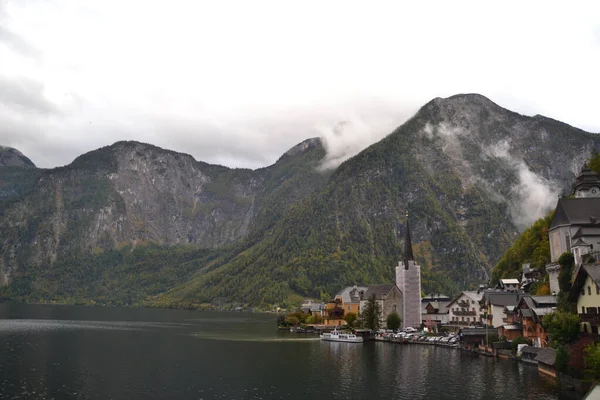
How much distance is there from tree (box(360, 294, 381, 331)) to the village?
691 mm

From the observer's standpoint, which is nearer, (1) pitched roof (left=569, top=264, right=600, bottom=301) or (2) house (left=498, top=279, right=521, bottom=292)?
(1) pitched roof (left=569, top=264, right=600, bottom=301)

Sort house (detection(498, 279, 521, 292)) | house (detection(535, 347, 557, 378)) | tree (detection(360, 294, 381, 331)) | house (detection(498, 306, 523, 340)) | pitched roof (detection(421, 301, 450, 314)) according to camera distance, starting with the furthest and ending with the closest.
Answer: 1. pitched roof (detection(421, 301, 450, 314))
2. tree (detection(360, 294, 381, 331))
3. house (detection(498, 279, 521, 292))
4. house (detection(498, 306, 523, 340))
5. house (detection(535, 347, 557, 378))

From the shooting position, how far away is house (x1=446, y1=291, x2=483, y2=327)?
152m

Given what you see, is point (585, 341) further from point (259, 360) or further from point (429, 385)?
point (259, 360)

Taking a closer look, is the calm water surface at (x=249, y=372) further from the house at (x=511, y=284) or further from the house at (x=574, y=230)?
the house at (x=511, y=284)

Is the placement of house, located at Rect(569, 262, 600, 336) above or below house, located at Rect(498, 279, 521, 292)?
below

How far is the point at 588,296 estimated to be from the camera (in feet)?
247

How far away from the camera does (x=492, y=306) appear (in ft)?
413

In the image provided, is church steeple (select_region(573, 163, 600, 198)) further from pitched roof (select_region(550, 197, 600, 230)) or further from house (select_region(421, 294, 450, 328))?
house (select_region(421, 294, 450, 328))

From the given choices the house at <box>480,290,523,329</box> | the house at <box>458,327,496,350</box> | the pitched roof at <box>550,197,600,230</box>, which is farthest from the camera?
the house at <box>480,290,523,329</box>

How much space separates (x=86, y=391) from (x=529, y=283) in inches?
4354

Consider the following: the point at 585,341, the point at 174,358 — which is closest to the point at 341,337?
the point at 174,358

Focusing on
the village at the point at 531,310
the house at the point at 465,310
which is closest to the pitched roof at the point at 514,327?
the village at the point at 531,310

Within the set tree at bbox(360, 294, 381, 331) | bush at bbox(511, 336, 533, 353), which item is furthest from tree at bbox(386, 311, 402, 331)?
bush at bbox(511, 336, 533, 353)
